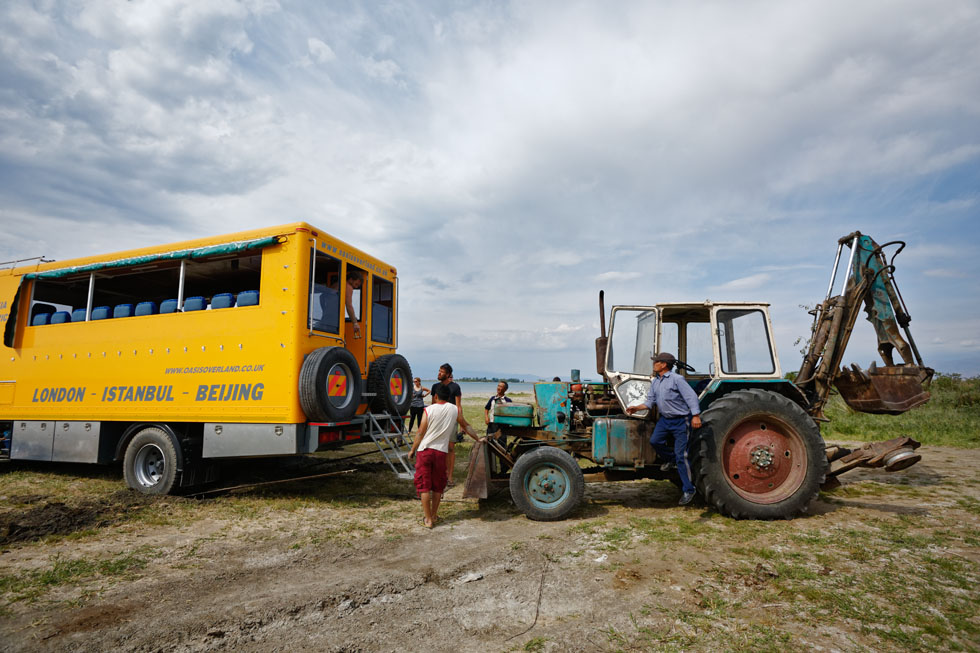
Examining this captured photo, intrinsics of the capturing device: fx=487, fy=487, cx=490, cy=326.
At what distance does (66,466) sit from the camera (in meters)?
9.57

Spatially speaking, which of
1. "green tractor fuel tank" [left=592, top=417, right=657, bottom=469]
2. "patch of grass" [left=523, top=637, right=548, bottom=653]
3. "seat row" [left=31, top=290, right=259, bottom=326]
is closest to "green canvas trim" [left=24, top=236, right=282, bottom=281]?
"seat row" [left=31, top=290, right=259, bottom=326]

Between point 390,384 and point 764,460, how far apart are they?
5.28m

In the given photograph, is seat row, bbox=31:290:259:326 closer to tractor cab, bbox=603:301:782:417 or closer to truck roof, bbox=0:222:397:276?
truck roof, bbox=0:222:397:276

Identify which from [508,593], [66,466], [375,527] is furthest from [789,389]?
[66,466]

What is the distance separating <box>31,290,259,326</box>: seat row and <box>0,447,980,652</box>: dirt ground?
2.78 metres

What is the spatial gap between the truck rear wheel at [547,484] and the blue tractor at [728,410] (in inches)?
0.5

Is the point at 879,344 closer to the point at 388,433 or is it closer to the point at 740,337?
the point at 740,337

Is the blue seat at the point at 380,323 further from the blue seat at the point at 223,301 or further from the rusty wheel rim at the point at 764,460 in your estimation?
the rusty wheel rim at the point at 764,460

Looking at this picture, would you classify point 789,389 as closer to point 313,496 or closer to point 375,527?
point 375,527

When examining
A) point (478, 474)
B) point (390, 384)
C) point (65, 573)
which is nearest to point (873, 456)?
point (478, 474)

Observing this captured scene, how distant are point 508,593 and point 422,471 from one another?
6.84 feet

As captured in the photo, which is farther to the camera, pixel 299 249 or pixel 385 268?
pixel 385 268

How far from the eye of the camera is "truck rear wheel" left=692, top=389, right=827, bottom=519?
220 inches

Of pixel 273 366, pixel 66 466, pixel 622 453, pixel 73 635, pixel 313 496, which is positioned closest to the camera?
pixel 73 635
